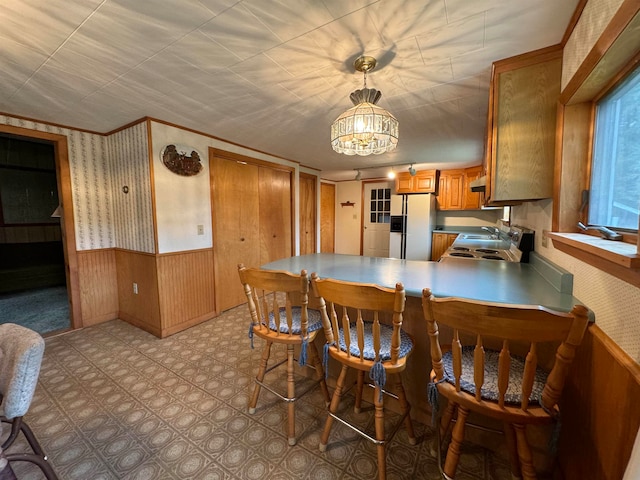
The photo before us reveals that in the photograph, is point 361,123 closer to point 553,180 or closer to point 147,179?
point 553,180

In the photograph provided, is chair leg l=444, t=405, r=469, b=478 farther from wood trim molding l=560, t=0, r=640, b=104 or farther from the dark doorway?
the dark doorway

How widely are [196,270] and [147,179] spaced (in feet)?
3.63

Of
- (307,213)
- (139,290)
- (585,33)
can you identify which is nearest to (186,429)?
(139,290)

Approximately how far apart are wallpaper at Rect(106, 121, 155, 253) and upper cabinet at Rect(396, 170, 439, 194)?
4546 mm

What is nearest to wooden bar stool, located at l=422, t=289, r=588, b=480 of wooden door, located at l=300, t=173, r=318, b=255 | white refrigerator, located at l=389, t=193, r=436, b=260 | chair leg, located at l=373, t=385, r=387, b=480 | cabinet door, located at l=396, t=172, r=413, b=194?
chair leg, located at l=373, t=385, r=387, b=480

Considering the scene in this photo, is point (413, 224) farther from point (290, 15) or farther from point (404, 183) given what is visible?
point (290, 15)

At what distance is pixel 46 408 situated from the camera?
1.71 metres

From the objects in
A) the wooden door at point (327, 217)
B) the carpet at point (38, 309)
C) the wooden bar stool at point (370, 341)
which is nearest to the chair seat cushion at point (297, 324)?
the wooden bar stool at point (370, 341)

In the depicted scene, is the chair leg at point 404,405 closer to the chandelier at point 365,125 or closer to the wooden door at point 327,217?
the chandelier at point 365,125

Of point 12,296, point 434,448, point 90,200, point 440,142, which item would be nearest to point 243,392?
point 434,448

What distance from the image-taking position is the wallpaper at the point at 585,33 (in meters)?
0.92

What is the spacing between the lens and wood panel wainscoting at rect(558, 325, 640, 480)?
74cm

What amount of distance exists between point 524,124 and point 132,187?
3495 millimetres

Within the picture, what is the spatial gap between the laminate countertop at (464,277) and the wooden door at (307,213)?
3.03m
